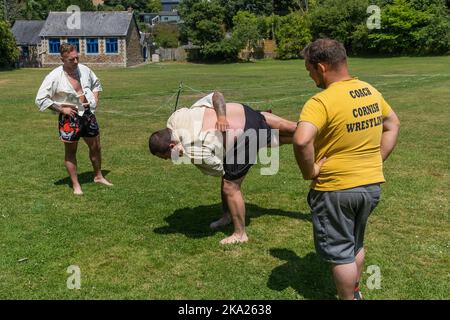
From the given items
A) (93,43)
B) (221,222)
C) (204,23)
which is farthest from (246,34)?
(221,222)

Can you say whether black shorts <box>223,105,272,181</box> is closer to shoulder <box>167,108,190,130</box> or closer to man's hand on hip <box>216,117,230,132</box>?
man's hand on hip <box>216,117,230,132</box>

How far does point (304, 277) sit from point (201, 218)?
2005 mm

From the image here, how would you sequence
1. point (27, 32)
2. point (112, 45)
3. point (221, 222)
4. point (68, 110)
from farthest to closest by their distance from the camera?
Result: 1. point (27, 32)
2. point (112, 45)
3. point (68, 110)
4. point (221, 222)

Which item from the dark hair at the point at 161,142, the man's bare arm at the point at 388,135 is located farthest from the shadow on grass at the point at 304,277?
the dark hair at the point at 161,142

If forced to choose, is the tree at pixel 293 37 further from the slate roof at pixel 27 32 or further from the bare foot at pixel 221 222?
the bare foot at pixel 221 222

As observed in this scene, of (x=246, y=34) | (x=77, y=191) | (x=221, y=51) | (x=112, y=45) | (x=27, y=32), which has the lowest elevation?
(x=77, y=191)

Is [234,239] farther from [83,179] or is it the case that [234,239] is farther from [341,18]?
[341,18]

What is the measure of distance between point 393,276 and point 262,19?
228 ft

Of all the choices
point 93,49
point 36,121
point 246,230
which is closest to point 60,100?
point 246,230

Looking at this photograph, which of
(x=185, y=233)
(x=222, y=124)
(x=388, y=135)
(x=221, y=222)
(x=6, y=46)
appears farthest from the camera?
(x=6, y=46)

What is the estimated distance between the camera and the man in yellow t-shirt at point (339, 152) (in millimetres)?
3299

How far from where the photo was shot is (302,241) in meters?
5.45

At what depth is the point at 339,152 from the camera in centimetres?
347
